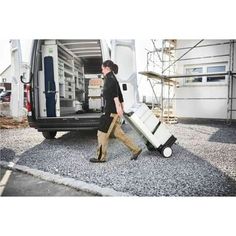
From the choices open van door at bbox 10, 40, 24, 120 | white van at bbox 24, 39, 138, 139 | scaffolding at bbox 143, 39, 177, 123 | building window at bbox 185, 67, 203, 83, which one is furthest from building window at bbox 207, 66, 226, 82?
open van door at bbox 10, 40, 24, 120

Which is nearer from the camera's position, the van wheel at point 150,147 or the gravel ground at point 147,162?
the gravel ground at point 147,162

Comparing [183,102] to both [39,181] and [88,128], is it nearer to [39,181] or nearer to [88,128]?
[88,128]

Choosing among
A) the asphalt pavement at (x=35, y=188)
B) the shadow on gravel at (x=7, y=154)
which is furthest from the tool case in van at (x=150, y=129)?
the shadow on gravel at (x=7, y=154)

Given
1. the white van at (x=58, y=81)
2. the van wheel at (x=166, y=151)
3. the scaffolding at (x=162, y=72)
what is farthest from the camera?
the scaffolding at (x=162, y=72)

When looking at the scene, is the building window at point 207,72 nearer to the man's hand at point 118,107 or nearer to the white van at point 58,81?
the white van at point 58,81

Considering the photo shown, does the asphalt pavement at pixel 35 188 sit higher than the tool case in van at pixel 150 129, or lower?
lower

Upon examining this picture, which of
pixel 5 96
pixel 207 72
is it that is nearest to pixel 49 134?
pixel 5 96

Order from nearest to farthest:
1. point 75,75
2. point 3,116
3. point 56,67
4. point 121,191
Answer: point 121,191 → point 3,116 → point 56,67 → point 75,75

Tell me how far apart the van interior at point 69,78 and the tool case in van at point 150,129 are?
0.82m

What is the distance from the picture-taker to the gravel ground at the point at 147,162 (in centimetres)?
245

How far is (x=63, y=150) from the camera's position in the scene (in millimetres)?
3350

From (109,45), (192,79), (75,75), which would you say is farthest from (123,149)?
(75,75)

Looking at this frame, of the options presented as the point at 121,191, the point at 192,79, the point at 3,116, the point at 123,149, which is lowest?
the point at 121,191
